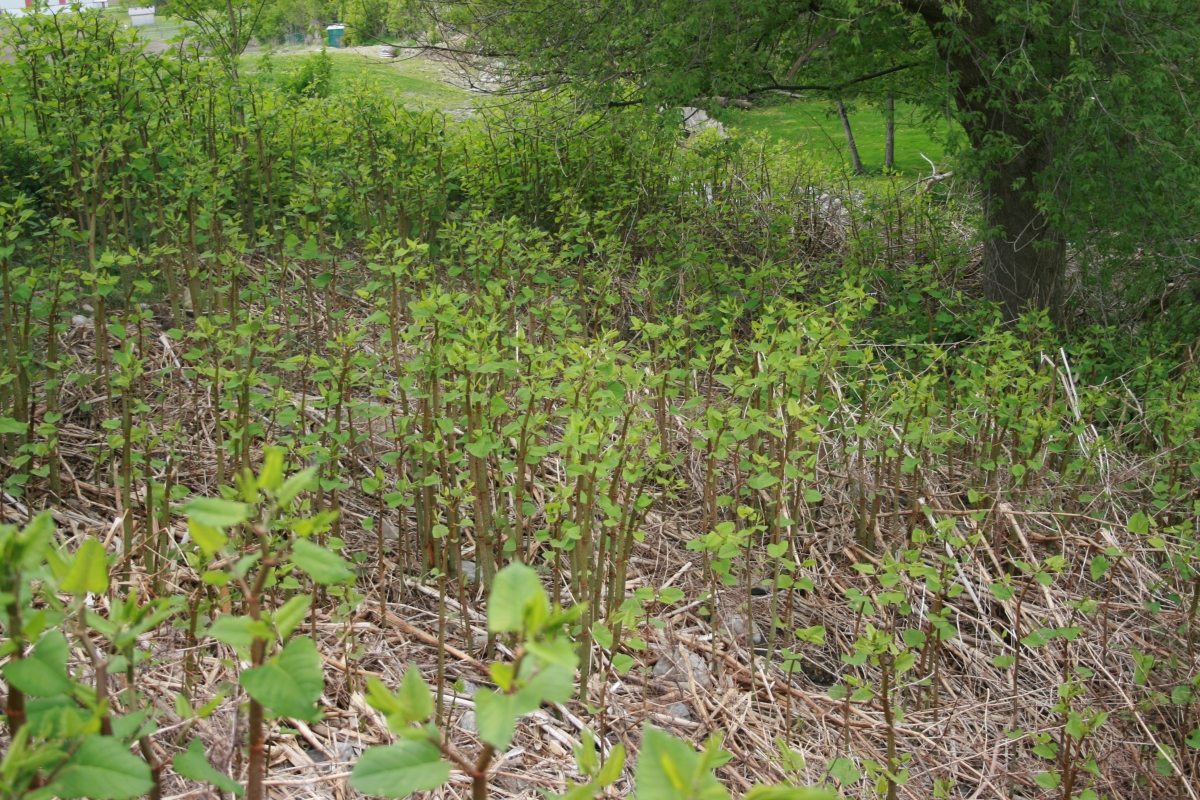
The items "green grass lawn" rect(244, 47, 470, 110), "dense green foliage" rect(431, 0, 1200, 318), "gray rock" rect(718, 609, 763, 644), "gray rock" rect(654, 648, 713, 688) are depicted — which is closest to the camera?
"gray rock" rect(654, 648, 713, 688)

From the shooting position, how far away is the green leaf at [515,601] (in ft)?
3.29

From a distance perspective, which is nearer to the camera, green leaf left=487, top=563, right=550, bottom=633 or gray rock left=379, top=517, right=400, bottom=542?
green leaf left=487, top=563, right=550, bottom=633

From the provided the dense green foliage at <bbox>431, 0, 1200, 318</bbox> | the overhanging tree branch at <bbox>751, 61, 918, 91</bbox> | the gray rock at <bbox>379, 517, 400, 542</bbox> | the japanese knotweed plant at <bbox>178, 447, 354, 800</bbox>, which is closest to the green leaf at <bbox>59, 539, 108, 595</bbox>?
the japanese knotweed plant at <bbox>178, 447, 354, 800</bbox>

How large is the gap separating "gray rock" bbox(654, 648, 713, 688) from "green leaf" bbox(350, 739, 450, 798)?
2.11 metres

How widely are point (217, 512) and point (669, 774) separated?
590 millimetres

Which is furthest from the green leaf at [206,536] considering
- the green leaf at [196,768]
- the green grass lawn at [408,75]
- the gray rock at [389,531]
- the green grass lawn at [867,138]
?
the green grass lawn at [867,138]

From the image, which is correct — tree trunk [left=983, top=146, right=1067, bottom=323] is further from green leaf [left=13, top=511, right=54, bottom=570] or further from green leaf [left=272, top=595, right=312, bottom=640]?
green leaf [left=13, top=511, right=54, bottom=570]

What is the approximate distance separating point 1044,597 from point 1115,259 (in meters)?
3.37

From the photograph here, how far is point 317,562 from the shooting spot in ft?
3.79

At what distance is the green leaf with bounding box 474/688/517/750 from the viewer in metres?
0.95

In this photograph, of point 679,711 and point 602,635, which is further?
point 679,711

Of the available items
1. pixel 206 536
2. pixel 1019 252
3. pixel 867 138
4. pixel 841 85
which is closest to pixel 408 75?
pixel 867 138

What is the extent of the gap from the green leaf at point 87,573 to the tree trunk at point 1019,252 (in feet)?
20.3

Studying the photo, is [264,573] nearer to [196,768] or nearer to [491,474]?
[196,768]
